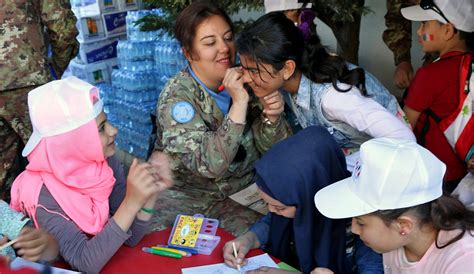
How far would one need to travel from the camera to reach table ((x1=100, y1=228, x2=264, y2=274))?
1329 millimetres

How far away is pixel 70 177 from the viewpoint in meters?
1.41

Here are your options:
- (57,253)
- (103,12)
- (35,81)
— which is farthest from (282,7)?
(103,12)

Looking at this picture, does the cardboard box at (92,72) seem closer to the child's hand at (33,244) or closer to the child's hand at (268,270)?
the child's hand at (33,244)

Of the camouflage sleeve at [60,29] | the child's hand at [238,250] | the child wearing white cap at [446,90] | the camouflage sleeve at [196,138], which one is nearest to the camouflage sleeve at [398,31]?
the child wearing white cap at [446,90]

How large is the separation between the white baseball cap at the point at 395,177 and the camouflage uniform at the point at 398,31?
1.54m

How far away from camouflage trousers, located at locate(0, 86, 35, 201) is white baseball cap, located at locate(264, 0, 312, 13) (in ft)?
4.19

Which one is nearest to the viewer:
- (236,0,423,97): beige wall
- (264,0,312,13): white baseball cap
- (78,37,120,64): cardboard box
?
(264,0,312,13): white baseball cap

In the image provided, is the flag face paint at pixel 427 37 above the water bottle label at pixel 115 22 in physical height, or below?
above

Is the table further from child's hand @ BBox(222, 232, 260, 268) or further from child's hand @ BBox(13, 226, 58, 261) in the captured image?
child's hand @ BBox(13, 226, 58, 261)

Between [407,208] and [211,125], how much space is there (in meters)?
1.01

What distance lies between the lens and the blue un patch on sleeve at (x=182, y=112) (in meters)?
1.87

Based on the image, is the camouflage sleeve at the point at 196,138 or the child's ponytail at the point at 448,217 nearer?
the child's ponytail at the point at 448,217

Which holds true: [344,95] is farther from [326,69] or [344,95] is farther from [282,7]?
[282,7]

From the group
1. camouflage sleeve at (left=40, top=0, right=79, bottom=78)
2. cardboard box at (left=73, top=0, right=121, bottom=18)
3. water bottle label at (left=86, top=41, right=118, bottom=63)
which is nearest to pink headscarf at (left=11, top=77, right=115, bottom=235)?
camouflage sleeve at (left=40, top=0, right=79, bottom=78)
